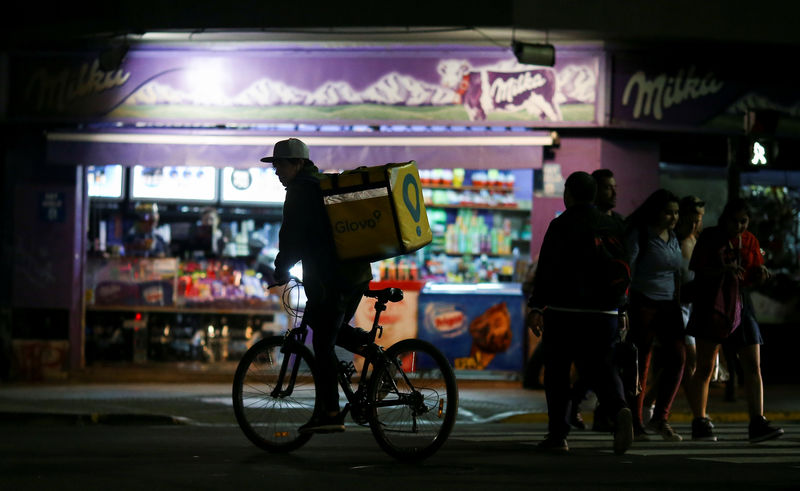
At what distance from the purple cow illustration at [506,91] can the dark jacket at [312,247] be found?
6.53 meters

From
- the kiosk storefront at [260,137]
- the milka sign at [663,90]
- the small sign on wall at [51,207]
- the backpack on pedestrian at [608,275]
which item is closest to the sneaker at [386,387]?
the backpack on pedestrian at [608,275]

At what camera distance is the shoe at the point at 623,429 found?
7656mm

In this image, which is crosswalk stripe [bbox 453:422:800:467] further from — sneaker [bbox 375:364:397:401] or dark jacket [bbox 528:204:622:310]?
sneaker [bbox 375:364:397:401]

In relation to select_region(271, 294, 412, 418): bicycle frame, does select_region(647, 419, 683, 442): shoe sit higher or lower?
lower

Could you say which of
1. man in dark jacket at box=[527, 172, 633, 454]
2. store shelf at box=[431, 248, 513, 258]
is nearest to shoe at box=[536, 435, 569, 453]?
man in dark jacket at box=[527, 172, 633, 454]

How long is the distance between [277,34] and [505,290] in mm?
3953

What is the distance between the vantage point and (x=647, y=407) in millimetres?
9805

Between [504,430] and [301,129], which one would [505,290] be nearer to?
[301,129]

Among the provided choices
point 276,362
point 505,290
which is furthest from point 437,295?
point 276,362

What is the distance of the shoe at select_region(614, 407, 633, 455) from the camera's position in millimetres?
7656

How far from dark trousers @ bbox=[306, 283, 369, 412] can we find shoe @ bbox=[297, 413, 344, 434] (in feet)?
0.21

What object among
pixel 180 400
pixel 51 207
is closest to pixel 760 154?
pixel 180 400

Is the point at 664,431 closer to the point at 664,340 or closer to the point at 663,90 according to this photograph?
the point at 664,340

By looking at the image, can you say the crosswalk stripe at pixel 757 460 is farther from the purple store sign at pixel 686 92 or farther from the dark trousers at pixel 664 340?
the purple store sign at pixel 686 92
